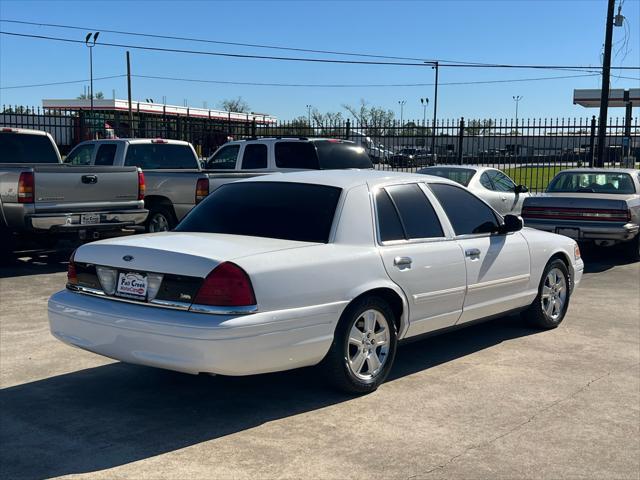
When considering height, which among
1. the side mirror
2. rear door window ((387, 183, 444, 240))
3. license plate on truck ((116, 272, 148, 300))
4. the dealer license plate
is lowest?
the dealer license plate

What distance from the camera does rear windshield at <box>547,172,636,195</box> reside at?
12.8 meters

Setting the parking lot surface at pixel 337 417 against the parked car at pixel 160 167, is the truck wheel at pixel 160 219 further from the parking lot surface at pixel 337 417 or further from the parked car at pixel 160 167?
the parking lot surface at pixel 337 417

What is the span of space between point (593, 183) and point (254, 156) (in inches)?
240

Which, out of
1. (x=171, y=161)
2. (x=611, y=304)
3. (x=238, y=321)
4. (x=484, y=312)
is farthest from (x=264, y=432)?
(x=171, y=161)

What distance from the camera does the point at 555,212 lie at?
1210 centimetres

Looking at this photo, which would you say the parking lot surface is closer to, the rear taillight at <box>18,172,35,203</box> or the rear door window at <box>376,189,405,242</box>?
the rear door window at <box>376,189,405,242</box>

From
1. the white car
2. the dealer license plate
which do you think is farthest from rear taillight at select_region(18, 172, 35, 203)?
the dealer license plate

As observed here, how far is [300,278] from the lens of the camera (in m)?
4.75

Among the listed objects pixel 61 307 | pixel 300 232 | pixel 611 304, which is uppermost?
pixel 300 232

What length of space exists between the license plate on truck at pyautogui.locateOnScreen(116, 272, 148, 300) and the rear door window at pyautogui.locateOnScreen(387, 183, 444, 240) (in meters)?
2.07

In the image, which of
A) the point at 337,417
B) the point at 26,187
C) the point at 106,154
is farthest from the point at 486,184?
the point at 337,417

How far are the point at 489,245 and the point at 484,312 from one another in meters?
0.59

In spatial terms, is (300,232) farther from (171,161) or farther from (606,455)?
(171,161)

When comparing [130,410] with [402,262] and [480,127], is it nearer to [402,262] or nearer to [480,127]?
[402,262]
